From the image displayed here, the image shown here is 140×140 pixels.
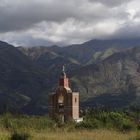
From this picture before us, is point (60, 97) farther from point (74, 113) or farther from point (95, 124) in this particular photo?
point (95, 124)

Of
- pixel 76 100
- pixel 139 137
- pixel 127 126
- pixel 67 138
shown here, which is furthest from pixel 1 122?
pixel 76 100

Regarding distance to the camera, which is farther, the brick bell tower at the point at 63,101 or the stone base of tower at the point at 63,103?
the brick bell tower at the point at 63,101

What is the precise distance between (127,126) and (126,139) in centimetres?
996

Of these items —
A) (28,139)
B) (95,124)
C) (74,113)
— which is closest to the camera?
(28,139)

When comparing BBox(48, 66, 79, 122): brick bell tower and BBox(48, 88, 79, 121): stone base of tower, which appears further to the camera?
BBox(48, 66, 79, 122): brick bell tower

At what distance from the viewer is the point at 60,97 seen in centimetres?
10850

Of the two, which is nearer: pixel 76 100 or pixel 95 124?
pixel 95 124

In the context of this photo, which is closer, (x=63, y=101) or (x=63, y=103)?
(x=63, y=103)

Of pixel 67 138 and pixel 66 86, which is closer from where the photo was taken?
pixel 67 138

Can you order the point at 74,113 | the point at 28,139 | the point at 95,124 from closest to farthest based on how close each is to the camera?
1. the point at 28,139
2. the point at 95,124
3. the point at 74,113

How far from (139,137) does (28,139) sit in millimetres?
4220

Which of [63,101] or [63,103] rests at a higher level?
[63,101]

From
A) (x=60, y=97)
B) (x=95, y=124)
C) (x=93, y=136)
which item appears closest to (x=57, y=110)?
(x=60, y=97)

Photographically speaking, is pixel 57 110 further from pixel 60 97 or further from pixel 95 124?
pixel 95 124
